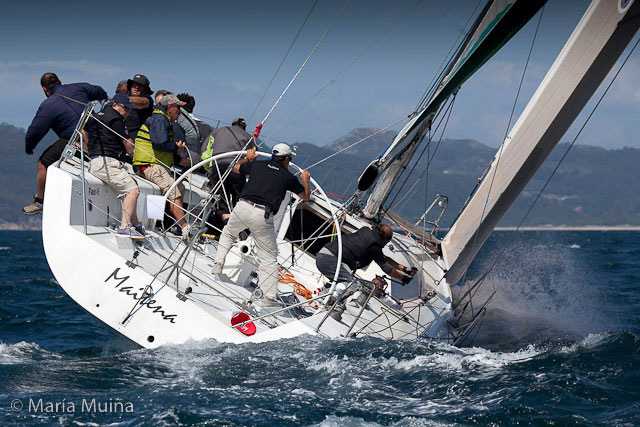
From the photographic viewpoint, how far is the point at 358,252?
22.3 feet

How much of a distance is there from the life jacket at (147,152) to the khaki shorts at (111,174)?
43 centimetres

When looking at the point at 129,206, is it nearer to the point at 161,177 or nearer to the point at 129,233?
the point at 129,233

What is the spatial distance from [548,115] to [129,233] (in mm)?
4446

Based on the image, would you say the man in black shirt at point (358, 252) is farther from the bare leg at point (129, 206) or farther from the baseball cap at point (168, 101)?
the baseball cap at point (168, 101)

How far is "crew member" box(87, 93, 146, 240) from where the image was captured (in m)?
6.57

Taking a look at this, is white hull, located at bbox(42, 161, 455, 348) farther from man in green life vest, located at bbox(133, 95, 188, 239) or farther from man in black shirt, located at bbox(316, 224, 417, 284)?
man in black shirt, located at bbox(316, 224, 417, 284)

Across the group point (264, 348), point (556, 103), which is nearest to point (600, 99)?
point (556, 103)

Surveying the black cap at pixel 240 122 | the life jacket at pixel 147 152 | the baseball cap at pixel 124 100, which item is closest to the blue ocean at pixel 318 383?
the life jacket at pixel 147 152

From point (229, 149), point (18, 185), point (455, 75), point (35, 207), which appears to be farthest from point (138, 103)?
point (18, 185)

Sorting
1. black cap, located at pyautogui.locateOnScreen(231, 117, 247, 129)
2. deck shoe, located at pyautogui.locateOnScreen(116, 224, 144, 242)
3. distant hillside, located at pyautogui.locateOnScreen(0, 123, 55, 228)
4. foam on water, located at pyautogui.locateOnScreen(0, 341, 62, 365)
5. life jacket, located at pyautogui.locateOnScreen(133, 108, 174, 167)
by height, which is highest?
distant hillside, located at pyautogui.locateOnScreen(0, 123, 55, 228)

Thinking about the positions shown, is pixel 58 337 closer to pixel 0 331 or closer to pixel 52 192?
pixel 0 331

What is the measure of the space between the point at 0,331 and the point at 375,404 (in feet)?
16.5

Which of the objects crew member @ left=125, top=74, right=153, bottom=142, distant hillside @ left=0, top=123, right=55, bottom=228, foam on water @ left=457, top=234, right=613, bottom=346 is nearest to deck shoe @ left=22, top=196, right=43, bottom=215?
crew member @ left=125, top=74, right=153, bottom=142

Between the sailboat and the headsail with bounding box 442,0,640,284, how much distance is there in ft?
0.04
